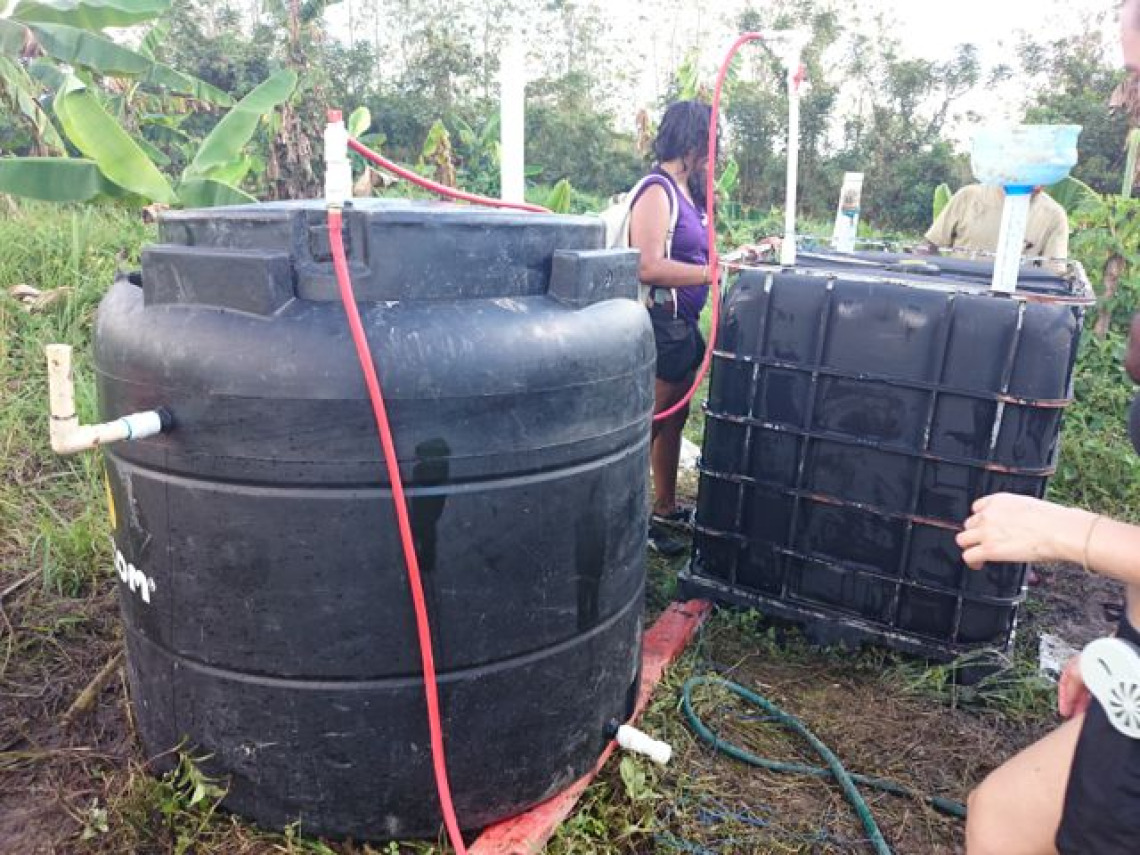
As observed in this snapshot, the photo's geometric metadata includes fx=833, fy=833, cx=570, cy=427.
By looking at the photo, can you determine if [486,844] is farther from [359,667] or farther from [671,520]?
[671,520]

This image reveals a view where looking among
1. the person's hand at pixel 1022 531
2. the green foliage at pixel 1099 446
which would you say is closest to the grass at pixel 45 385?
the person's hand at pixel 1022 531

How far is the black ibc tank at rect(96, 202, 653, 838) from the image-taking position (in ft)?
4.55

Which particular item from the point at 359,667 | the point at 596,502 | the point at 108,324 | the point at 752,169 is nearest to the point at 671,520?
the point at 596,502

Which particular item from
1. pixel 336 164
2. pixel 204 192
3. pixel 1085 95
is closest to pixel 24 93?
pixel 204 192

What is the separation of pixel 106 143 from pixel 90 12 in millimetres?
A: 1873

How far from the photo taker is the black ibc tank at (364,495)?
1.39m

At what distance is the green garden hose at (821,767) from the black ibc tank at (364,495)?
65 cm

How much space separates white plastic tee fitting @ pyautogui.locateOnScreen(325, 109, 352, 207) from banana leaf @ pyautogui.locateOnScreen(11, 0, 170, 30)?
505 cm

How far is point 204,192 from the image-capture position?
504 centimetres

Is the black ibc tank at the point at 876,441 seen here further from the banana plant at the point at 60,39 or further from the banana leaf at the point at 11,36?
the banana leaf at the point at 11,36

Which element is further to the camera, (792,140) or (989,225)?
(989,225)

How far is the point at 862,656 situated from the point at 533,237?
1809 mm

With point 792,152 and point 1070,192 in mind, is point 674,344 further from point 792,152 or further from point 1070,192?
point 1070,192

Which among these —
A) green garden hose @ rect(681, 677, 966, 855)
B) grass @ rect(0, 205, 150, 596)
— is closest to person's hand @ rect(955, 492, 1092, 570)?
green garden hose @ rect(681, 677, 966, 855)
